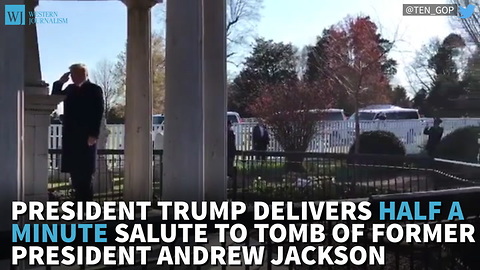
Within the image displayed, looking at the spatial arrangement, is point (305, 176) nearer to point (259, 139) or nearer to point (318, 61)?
point (259, 139)

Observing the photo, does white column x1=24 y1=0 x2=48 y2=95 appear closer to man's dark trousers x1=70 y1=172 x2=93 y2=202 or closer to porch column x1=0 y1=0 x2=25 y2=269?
man's dark trousers x1=70 y1=172 x2=93 y2=202

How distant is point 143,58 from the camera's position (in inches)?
312

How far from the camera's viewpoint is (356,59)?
19.5 m

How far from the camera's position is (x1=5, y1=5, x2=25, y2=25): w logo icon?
397 centimetres

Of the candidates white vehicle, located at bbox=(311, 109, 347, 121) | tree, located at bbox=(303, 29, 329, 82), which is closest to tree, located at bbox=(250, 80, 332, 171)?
white vehicle, located at bbox=(311, 109, 347, 121)

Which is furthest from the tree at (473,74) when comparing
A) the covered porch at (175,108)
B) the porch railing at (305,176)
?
the covered porch at (175,108)

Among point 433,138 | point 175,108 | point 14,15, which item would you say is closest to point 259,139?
point 433,138

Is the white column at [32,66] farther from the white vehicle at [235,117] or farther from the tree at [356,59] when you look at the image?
the tree at [356,59]

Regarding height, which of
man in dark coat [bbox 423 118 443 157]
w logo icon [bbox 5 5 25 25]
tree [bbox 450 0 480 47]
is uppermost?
tree [bbox 450 0 480 47]

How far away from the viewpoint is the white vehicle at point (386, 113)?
23.2 meters

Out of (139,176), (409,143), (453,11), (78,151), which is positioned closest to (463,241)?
(78,151)

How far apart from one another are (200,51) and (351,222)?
103 inches

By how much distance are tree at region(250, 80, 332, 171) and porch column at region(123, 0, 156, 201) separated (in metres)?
7.94

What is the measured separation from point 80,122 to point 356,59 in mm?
14975
